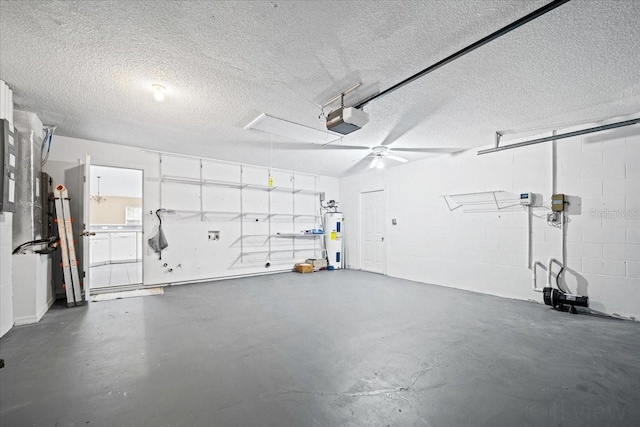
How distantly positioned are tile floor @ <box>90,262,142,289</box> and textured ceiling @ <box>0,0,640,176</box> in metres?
2.95

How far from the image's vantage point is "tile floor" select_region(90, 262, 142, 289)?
5.27 meters

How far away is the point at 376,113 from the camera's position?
3379mm

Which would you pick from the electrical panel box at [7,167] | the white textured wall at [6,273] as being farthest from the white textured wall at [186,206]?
the white textured wall at [6,273]

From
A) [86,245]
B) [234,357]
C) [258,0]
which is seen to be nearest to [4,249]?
[86,245]

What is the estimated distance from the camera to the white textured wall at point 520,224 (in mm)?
3471

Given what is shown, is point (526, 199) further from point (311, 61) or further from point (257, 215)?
point (257, 215)

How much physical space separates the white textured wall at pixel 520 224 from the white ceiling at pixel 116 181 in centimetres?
675

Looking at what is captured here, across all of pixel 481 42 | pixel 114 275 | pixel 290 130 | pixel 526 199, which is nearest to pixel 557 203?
pixel 526 199

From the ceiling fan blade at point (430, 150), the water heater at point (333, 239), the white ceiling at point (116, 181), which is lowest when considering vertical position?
the water heater at point (333, 239)

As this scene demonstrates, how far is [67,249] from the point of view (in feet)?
13.0

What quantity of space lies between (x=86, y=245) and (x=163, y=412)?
131 inches

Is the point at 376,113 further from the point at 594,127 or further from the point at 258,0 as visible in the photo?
the point at 594,127

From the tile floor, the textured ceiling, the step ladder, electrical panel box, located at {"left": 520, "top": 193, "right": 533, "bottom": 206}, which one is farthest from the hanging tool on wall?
electrical panel box, located at {"left": 520, "top": 193, "right": 533, "bottom": 206}

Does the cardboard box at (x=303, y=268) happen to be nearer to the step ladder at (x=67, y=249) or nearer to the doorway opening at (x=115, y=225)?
the doorway opening at (x=115, y=225)
